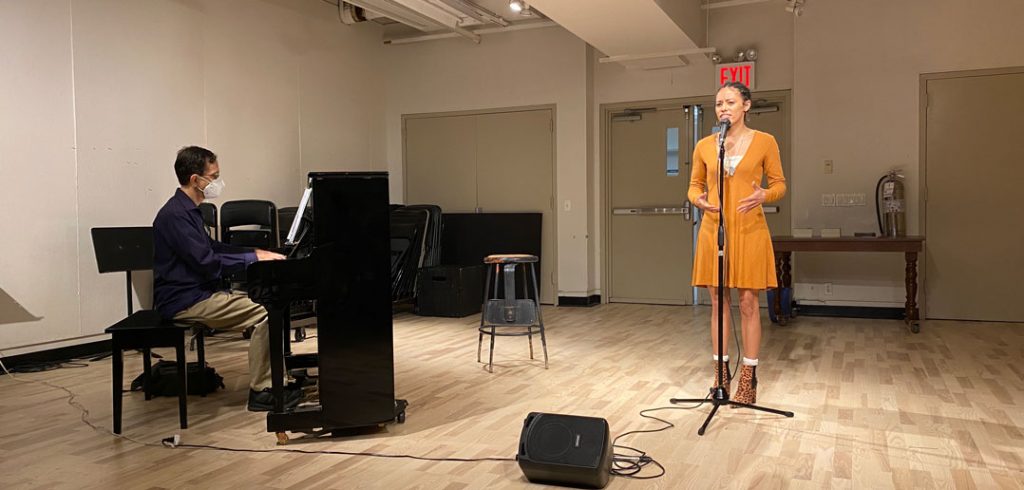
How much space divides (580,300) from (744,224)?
4769 millimetres

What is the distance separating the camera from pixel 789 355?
523 centimetres

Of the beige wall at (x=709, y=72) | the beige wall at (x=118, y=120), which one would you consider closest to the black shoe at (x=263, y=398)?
the beige wall at (x=118, y=120)

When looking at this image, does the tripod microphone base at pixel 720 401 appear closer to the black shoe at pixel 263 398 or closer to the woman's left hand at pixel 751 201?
the woman's left hand at pixel 751 201

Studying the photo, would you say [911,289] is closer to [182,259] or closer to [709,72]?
[709,72]

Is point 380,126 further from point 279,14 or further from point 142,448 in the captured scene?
point 142,448

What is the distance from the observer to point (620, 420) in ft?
11.9

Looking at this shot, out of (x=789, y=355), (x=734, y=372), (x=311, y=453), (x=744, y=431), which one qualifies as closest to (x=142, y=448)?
(x=311, y=453)

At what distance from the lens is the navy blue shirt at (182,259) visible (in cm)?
372

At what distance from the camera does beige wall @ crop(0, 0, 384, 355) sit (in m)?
5.16

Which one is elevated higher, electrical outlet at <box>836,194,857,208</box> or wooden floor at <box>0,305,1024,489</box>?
electrical outlet at <box>836,194,857,208</box>

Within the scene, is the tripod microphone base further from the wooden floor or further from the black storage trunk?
the black storage trunk

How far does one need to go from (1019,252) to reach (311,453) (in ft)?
20.8

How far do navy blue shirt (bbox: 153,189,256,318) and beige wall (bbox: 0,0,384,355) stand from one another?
2102 millimetres

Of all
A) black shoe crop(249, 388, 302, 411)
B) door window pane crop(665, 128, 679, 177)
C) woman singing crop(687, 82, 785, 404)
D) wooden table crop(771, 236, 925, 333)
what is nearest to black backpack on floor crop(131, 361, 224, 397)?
black shoe crop(249, 388, 302, 411)
